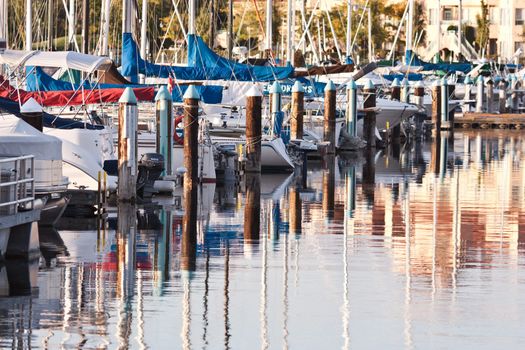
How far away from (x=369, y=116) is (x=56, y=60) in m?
20.4

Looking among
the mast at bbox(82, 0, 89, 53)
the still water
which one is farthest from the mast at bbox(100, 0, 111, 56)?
the still water

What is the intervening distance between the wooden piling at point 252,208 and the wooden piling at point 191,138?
4.38 ft

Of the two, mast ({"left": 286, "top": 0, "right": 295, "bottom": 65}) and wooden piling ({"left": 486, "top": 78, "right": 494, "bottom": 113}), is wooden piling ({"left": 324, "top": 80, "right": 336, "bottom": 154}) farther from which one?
wooden piling ({"left": 486, "top": 78, "right": 494, "bottom": 113})

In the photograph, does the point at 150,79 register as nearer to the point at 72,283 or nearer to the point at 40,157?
the point at 40,157

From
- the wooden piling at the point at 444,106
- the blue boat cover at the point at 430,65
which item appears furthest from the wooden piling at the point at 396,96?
the blue boat cover at the point at 430,65

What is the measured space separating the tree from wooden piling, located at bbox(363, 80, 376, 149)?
2852 inches

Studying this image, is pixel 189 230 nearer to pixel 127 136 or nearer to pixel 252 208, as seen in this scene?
pixel 127 136

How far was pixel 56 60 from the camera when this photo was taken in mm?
33844

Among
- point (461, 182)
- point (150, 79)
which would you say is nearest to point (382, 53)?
point (150, 79)

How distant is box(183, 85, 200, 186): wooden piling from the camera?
3422 centimetres

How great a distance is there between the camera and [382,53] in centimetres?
12269

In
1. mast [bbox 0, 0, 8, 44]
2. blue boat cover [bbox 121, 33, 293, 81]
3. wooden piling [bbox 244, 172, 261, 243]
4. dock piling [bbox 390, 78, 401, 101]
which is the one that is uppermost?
mast [bbox 0, 0, 8, 44]

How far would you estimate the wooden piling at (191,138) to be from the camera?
34219mm

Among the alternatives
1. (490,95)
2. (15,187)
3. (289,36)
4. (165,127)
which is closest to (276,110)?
(165,127)
